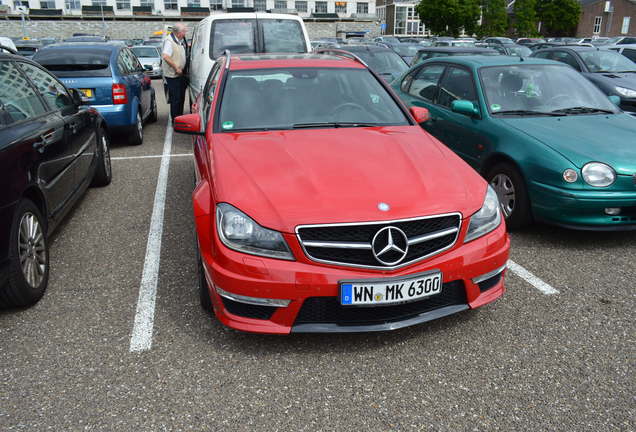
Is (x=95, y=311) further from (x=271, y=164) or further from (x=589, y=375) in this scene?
(x=589, y=375)

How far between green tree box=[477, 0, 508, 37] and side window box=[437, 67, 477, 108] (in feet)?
200

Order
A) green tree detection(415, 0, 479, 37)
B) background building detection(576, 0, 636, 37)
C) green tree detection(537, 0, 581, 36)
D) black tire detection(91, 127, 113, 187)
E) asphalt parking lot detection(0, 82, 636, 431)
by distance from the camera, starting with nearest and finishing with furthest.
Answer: asphalt parking lot detection(0, 82, 636, 431), black tire detection(91, 127, 113, 187), green tree detection(415, 0, 479, 37), green tree detection(537, 0, 581, 36), background building detection(576, 0, 636, 37)

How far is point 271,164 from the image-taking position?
132 inches

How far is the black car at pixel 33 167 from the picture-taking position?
10.8ft

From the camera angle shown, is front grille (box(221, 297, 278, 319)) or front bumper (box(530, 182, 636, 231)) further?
front bumper (box(530, 182, 636, 231))

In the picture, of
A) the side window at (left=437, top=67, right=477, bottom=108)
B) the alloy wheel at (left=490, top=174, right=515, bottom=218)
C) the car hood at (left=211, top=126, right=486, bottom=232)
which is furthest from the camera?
the side window at (left=437, top=67, right=477, bottom=108)

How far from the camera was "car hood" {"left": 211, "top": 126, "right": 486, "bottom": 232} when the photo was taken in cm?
288

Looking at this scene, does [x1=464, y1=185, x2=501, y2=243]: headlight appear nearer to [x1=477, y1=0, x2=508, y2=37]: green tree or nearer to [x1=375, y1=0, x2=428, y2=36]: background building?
[x1=477, y1=0, x2=508, y2=37]: green tree

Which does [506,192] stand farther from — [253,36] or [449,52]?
[449,52]

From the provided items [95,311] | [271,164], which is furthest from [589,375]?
[95,311]

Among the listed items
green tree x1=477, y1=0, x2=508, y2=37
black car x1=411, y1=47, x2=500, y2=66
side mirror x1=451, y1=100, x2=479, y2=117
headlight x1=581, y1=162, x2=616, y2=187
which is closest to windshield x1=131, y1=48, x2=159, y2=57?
black car x1=411, y1=47, x2=500, y2=66

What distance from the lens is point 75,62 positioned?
319 inches

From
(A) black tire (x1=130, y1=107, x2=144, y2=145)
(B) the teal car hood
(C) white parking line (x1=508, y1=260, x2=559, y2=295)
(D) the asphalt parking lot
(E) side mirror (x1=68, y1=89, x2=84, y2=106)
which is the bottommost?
(C) white parking line (x1=508, y1=260, x2=559, y2=295)

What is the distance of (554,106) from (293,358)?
13.2 feet
